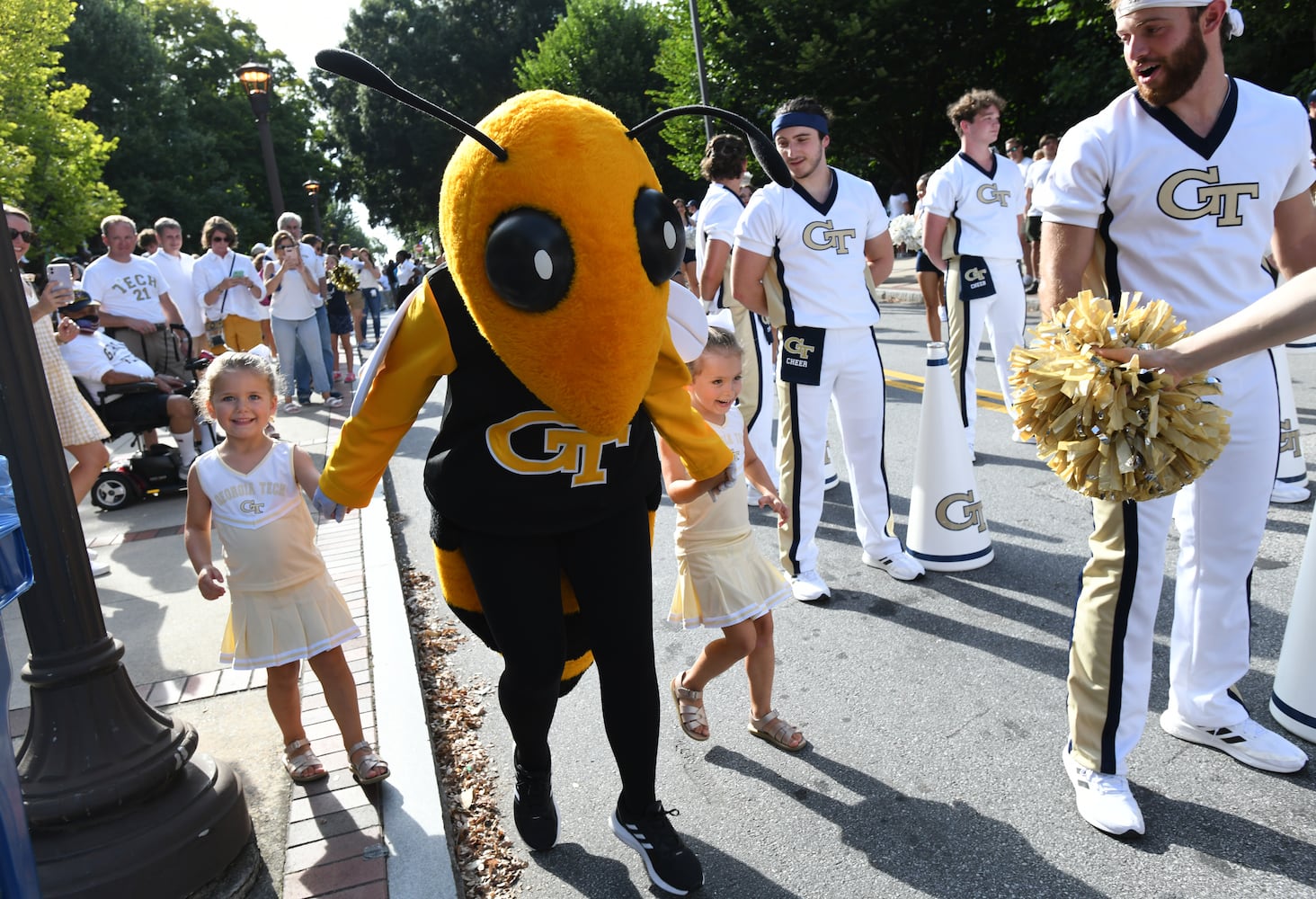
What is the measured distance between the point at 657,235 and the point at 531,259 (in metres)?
0.32

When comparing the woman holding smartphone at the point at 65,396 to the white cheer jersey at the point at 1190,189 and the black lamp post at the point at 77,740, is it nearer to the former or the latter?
the black lamp post at the point at 77,740

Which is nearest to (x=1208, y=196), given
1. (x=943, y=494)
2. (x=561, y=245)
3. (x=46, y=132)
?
(x=561, y=245)

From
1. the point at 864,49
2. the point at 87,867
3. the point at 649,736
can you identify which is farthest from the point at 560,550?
the point at 864,49

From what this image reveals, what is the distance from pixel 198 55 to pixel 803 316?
56600mm

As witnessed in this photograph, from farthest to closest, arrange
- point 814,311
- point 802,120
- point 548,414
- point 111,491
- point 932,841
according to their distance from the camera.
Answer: point 111,491, point 814,311, point 802,120, point 932,841, point 548,414

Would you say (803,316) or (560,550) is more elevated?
(803,316)

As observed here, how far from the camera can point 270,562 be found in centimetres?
327

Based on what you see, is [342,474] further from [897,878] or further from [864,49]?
[864,49]

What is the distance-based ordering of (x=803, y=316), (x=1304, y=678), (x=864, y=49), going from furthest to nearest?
(x=864, y=49) < (x=803, y=316) < (x=1304, y=678)

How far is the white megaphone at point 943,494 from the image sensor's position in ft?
15.9

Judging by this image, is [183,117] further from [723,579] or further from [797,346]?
[723,579]

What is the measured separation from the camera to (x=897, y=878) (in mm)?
2686

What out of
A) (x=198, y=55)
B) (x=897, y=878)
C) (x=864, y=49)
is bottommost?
(x=897, y=878)

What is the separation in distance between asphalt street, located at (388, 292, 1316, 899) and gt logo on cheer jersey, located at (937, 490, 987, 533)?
0.25 metres
